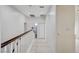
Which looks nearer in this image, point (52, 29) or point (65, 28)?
point (65, 28)

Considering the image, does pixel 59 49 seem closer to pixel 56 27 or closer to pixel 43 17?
pixel 56 27

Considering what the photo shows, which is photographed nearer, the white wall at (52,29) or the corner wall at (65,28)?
the corner wall at (65,28)

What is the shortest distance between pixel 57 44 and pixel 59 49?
0.45ft

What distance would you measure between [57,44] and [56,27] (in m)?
0.45

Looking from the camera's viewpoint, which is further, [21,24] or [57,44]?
[21,24]

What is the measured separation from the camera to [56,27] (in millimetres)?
3133

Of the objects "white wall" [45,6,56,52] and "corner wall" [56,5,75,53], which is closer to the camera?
"corner wall" [56,5,75,53]
